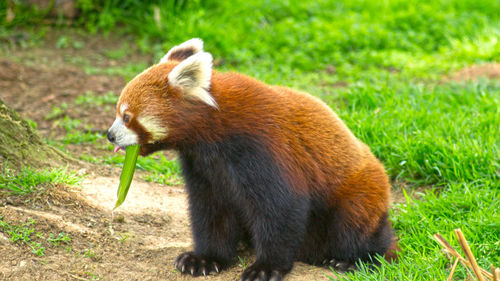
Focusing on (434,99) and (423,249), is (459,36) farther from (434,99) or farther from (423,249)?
(423,249)

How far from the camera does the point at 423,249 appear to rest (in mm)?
3938

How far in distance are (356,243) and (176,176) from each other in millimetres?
1890

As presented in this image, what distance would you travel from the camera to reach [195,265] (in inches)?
150

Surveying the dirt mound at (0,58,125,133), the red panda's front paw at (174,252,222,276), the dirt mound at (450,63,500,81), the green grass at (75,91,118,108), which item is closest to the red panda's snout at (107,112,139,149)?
the red panda's front paw at (174,252,222,276)

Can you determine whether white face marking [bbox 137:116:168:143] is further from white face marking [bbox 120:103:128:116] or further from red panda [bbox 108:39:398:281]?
white face marking [bbox 120:103:128:116]

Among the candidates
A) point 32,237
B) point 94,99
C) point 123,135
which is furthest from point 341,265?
point 94,99

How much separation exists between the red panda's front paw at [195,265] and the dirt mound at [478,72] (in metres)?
4.46

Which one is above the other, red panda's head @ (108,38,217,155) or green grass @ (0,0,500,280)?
red panda's head @ (108,38,217,155)

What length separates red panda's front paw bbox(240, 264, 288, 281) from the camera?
11.8 feet

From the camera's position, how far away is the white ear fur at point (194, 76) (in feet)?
11.3

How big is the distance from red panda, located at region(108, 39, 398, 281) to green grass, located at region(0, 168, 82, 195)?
0.87 m

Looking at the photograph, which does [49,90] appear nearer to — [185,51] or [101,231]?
[101,231]

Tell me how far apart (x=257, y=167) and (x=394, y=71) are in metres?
4.78

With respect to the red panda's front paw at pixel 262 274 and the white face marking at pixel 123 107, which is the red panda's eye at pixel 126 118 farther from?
the red panda's front paw at pixel 262 274
